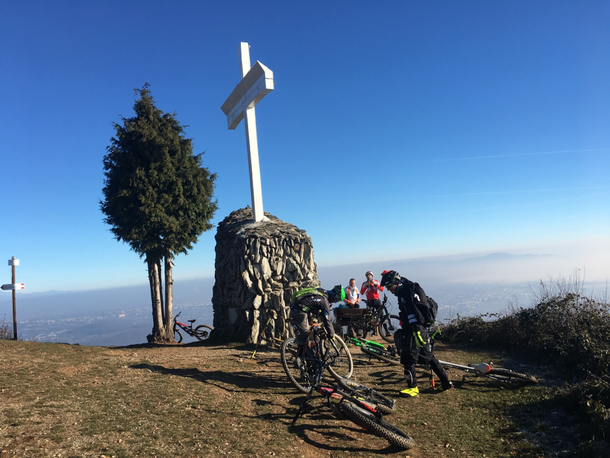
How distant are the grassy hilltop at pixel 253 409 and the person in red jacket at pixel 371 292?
122 inches

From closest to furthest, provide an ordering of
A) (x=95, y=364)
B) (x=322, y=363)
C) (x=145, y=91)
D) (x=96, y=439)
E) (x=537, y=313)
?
(x=96, y=439), (x=322, y=363), (x=95, y=364), (x=537, y=313), (x=145, y=91)

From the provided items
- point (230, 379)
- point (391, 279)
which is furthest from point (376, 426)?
point (230, 379)

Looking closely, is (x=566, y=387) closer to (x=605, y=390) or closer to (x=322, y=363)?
(x=605, y=390)

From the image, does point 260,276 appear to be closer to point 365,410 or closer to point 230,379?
point 230,379

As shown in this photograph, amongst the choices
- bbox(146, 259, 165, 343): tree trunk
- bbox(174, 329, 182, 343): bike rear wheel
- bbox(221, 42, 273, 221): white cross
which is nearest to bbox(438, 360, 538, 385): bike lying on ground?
bbox(221, 42, 273, 221): white cross

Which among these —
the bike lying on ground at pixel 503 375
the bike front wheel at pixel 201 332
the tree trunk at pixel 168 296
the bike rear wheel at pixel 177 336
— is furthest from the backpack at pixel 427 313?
the bike rear wheel at pixel 177 336

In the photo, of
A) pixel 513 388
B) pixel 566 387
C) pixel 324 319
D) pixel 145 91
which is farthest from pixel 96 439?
pixel 145 91

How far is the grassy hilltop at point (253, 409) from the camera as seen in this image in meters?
4.26

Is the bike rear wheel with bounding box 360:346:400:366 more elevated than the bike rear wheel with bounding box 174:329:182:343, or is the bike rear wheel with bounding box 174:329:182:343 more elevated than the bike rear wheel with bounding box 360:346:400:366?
the bike rear wheel with bounding box 360:346:400:366

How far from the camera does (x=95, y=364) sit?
305 inches

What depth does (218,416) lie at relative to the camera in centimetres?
518

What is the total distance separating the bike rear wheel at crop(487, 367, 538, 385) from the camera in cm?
673

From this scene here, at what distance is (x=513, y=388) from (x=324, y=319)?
376 cm

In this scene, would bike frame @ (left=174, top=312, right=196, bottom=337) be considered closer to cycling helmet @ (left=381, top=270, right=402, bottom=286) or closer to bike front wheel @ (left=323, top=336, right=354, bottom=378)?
bike front wheel @ (left=323, top=336, right=354, bottom=378)
